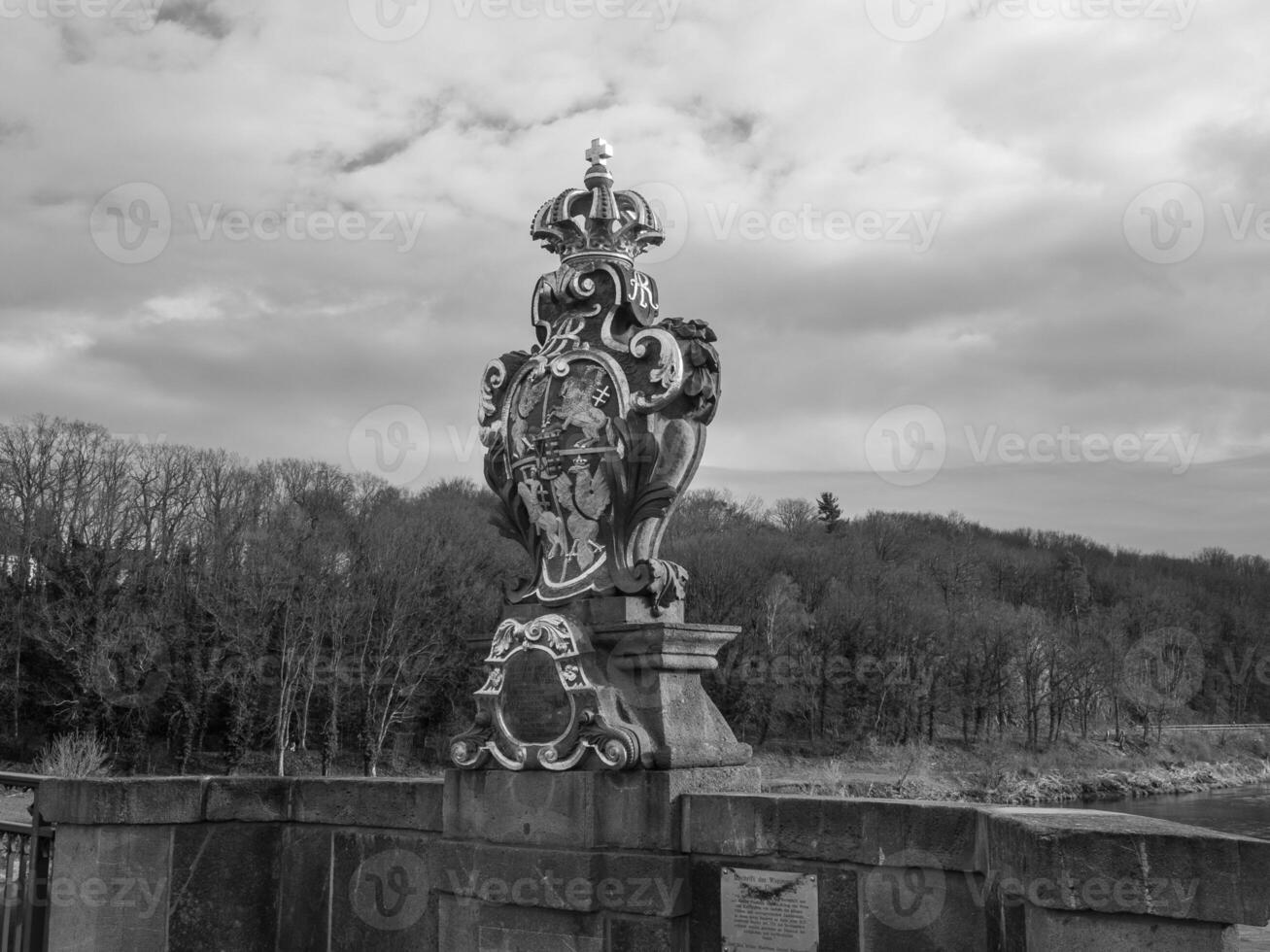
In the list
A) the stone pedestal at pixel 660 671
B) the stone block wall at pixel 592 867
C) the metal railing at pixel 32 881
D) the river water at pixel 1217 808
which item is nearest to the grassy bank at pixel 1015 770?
the river water at pixel 1217 808

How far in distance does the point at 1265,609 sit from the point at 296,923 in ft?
301

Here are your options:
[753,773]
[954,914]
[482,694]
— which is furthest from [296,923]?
[954,914]

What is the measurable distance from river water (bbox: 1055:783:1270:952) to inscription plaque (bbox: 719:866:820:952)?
1786 centimetres

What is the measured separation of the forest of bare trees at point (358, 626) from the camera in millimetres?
35719

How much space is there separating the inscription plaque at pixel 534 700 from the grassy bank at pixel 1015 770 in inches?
1252

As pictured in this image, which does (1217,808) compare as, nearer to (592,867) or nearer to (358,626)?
(358,626)

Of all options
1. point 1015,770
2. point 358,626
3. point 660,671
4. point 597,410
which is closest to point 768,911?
point 660,671

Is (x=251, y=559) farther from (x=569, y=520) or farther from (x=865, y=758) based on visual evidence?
(x=569, y=520)

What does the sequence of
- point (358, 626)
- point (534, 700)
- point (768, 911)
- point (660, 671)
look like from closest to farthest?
1. point (768, 911)
2. point (660, 671)
3. point (534, 700)
4. point (358, 626)

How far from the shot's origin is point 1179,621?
72062 millimetres

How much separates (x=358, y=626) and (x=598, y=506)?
34573 millimetres

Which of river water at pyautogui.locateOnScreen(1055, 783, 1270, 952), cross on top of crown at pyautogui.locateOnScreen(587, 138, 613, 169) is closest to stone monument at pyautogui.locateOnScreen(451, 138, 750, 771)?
cross on top of crown at pyautogui.locateOnScreen(587, 138, 613, 169)

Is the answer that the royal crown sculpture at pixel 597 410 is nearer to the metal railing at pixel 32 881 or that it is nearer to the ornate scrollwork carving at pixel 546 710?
the ornate scrollwork carving at pixel 546 710

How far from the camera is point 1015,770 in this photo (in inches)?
1770
